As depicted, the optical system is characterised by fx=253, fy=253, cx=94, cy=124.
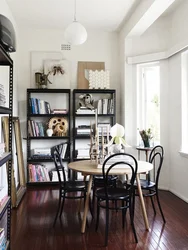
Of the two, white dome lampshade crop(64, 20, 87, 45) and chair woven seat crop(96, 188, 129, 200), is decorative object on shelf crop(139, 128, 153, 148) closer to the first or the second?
chair woven seat crop(96, 188, 129, 200)

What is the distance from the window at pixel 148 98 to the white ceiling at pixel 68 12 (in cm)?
103

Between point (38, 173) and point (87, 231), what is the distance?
2200mm

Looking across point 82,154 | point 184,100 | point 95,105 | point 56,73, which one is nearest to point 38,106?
point 56,73

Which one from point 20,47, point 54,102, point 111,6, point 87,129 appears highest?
point 111,6

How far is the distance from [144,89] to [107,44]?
1229 mm

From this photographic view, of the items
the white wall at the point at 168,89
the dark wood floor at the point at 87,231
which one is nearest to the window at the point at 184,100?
the white wall at the point at 168,89

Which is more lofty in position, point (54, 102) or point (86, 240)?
point (54, 102)

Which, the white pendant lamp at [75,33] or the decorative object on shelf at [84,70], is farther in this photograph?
the decorative object on shelf at [84,70]

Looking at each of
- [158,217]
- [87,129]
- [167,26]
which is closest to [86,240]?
[158,217]

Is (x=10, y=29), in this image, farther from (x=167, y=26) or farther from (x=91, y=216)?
(x=167, y=26)

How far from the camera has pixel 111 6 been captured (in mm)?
4039

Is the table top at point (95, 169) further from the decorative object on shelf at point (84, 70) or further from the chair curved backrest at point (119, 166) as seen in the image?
the decorative object on shelf at point (84, 70)

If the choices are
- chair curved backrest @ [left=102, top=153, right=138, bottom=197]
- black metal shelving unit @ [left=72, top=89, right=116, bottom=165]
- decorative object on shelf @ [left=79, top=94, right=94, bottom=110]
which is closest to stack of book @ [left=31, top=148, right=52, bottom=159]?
black metal shelving unit @ [left=72, top=89, right=116, bottom=165]

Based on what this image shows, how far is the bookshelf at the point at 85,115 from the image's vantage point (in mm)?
4820
